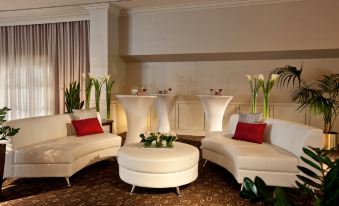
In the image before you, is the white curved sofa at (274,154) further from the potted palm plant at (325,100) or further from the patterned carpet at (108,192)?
the potted palm plant at (325,100)

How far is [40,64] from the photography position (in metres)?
6.75

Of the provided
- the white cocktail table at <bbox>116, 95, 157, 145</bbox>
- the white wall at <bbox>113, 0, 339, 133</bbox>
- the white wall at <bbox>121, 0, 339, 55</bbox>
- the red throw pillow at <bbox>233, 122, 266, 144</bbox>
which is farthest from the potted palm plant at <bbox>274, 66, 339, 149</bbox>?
the white cocktail table at <bbox>116, 95, 157, 145</bbox>

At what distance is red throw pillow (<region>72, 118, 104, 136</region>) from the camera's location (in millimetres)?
3754

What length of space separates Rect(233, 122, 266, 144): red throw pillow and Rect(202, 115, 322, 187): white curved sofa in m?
0.09

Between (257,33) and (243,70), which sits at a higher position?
(257,33)

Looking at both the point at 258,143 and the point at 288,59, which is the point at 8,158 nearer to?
the point at 258,143

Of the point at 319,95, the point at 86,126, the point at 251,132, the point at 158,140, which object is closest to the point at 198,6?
the point at 319,95

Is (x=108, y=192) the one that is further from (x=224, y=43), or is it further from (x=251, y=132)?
(x=224, y=43)

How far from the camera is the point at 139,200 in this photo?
8.64 feet

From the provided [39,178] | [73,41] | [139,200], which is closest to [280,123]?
[139,200]

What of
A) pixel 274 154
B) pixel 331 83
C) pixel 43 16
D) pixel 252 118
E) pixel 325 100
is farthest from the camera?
pixel 43 16

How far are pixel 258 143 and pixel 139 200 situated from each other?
1.59 metres

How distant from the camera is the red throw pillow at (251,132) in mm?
3326

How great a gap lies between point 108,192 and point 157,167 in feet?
2.09
